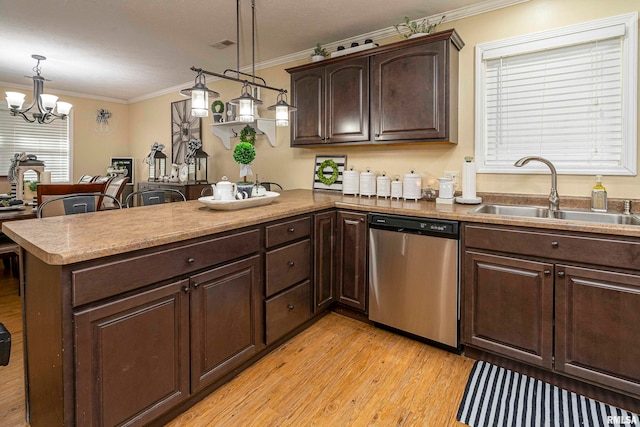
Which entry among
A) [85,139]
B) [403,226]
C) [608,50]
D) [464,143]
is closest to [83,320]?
[403,226]

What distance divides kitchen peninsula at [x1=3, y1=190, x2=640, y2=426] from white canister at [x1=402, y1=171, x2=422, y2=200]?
1.74ft

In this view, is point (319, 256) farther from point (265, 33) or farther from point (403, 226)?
point (265, 33)

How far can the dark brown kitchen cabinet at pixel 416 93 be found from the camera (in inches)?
101

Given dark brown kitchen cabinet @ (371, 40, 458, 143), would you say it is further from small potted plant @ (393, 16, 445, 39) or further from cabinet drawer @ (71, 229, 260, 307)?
cabinet drawer @ (71, 229, 260, 307)

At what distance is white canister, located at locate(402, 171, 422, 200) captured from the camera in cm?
285

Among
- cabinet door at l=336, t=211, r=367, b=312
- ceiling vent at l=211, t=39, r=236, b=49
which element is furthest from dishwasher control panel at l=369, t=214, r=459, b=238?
ceiling vent at l=211, t=39, r=236, b=49

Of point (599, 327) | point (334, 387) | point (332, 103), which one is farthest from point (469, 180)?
point (334, 387)

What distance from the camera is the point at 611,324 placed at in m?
1.72

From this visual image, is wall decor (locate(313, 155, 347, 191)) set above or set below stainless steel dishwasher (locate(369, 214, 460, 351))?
above

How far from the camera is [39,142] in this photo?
5.48 m

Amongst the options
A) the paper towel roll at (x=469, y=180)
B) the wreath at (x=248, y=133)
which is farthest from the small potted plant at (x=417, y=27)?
the wreath at (x=248, y=133)

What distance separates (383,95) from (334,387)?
217 cm

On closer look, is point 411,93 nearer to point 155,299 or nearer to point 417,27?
point 417,27

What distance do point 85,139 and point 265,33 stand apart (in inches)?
174
